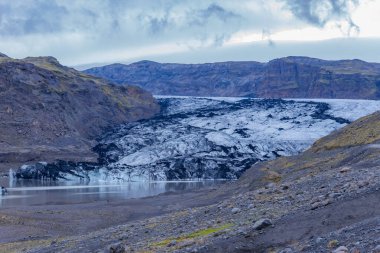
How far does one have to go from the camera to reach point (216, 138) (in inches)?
3809

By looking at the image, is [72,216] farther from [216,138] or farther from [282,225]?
[216,138]

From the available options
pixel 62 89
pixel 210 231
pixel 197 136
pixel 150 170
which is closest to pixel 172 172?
pixel 150 170

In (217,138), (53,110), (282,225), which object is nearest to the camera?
(282,225)

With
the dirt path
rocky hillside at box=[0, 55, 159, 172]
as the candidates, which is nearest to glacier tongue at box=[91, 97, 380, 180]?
rocky hillside at box=[0, 55, 159, 172]

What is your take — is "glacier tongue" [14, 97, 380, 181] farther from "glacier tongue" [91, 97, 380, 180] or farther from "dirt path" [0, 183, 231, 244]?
"dirt path" [0, 183, 231, 244]

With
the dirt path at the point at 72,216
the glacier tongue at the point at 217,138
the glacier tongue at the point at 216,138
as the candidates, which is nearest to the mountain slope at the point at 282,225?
the dirt path at the point at 72,216

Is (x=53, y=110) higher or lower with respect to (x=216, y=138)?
higher

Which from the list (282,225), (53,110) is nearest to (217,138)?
(53,110)

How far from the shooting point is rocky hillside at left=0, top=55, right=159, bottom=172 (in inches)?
3735

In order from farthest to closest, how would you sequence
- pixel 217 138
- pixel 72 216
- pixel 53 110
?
1. pixel 53 110
2. pixel 217 138
3. pixel 72 216

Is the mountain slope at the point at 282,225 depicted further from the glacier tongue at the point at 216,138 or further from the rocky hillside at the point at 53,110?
the rocky hillside at the point at 53,110

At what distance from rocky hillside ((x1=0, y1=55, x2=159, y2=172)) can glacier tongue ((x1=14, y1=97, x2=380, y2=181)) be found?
16.5ft

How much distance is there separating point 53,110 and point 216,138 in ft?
97.7

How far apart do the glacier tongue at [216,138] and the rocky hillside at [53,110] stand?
5025 mm
